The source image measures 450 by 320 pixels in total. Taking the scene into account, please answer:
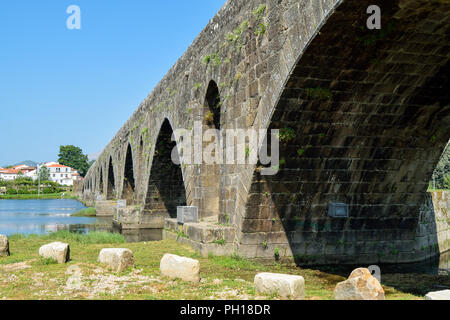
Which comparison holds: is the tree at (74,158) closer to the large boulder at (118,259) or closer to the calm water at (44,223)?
the calm water at (44,223)

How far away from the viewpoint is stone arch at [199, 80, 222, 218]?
39.4 ft

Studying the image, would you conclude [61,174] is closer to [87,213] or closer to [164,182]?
[87,213]

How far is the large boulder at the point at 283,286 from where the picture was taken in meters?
5.45

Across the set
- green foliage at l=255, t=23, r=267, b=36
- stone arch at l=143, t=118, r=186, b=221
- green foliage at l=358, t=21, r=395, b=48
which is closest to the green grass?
stone arch at l=143, t=118, r=186, b=221

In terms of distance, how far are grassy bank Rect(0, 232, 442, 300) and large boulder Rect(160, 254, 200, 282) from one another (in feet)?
0.44

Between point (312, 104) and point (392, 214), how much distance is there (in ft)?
13.9

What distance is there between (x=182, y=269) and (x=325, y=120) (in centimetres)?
415

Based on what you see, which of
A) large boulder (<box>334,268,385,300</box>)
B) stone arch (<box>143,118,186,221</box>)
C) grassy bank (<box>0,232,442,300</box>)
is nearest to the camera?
large boulder (<box>334,268,385,300</box>)

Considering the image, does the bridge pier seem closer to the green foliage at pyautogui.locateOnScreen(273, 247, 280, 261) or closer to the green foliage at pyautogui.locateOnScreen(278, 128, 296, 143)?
the green foliage at pyautogui.locateOnScreen(273, 247, 280, 261)

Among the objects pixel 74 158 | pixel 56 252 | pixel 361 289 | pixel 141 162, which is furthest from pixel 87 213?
pixel 74 158

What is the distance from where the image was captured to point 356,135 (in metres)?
9.34

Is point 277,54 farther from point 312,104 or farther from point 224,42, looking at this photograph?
point 224,42

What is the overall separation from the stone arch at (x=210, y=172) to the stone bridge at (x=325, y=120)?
31 millimetres
